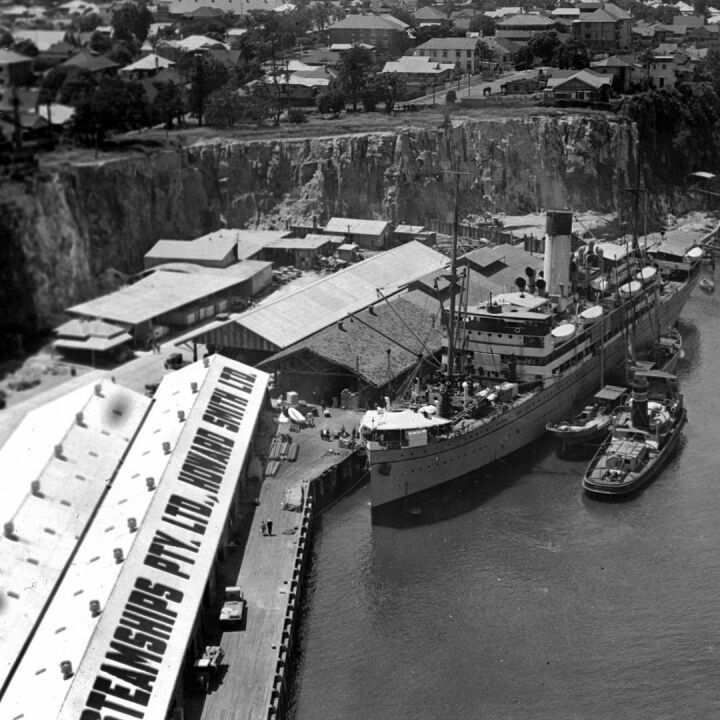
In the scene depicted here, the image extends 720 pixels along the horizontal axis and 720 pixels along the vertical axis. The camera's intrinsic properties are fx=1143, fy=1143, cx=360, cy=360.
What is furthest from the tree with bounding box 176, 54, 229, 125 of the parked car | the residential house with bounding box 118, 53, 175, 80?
the parked car

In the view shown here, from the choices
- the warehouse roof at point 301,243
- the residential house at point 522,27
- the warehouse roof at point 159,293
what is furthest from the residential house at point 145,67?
the residential house at point 522,27

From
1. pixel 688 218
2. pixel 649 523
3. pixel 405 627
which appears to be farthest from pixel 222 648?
pixel 688 218

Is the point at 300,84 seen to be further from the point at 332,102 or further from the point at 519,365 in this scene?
the point at 519,365

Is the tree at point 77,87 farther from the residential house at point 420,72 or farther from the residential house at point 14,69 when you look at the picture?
the residential house at point 420,72

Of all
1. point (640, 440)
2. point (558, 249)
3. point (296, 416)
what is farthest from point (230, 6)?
point (640, 440)

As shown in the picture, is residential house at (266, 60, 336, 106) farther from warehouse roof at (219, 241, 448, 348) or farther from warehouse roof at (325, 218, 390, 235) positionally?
warehouse roof at (219, 241, 448, 348)

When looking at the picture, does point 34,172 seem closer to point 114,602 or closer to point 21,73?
Answer: point 21,73
